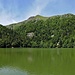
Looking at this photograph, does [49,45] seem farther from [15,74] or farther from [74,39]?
[15,74]

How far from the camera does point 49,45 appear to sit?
198750 millimetres

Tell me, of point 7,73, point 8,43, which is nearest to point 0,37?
point 8,43

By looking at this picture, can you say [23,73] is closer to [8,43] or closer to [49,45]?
[8,43]

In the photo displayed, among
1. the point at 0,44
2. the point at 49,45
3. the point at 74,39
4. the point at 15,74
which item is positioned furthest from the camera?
the point at 49,45

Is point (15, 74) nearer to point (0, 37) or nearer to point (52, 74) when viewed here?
point (52, 74)

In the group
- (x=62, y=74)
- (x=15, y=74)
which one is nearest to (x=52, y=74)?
(x=62, y=74)

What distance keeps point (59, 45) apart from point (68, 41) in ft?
34.3

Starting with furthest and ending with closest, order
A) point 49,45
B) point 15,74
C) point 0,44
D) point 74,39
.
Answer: point 49,45 < point 74,39 < point 0,44 < point 15,74

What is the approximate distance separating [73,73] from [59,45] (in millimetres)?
161201

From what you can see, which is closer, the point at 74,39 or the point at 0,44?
the point at 0,44

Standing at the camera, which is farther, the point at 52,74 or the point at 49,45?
the point at 49,45

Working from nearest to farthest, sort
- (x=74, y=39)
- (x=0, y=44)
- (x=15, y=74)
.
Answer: (x=15, y=74) < (x=0, y=44) < (x=74, y=39)

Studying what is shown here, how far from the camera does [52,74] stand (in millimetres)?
31281

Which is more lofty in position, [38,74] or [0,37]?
[0,37]
